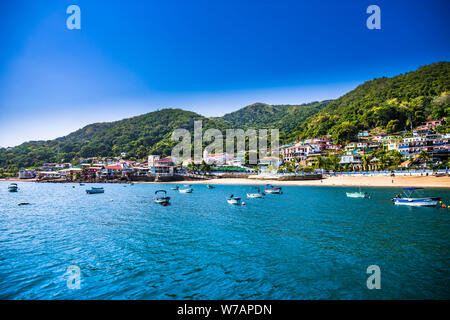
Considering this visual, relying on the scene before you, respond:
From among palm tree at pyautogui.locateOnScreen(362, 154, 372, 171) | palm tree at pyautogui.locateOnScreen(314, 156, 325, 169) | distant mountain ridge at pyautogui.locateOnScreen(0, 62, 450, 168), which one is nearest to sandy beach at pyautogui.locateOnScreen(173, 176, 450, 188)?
palm tree at pyautogui.locateOnScreen(314, 156, 325, 169)

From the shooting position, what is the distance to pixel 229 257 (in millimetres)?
12961

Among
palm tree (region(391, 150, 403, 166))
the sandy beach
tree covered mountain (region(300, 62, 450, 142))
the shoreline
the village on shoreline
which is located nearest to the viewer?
the sandy beach

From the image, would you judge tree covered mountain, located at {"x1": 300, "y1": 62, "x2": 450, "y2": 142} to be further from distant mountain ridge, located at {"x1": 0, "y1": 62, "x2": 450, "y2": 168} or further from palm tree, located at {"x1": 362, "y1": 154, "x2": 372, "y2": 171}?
palm tree, located at {"x1": 362, "y1": 154, "x2": 372, "y2": 171}

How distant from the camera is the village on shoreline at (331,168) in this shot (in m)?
62.8

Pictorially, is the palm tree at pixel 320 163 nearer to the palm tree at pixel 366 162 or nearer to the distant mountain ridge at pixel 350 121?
the palm tree at pixel 366 162

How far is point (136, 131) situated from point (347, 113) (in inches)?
6253

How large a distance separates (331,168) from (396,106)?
225ft

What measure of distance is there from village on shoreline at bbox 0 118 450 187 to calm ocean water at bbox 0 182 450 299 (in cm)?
4679

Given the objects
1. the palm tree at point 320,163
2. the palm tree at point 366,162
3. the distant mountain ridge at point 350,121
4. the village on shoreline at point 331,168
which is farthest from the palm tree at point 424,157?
the distant mountain ridge at point 350,121

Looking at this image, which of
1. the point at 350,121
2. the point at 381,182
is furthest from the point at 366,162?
the point at 350,121

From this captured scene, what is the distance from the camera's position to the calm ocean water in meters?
9.44

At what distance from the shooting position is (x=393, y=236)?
53.5ft
